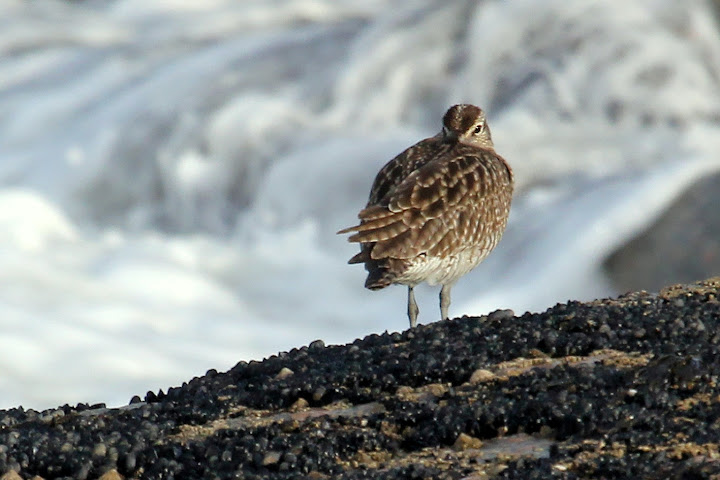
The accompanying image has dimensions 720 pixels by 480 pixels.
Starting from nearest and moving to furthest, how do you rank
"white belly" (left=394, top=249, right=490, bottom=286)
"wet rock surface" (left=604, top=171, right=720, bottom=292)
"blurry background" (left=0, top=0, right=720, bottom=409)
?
"white belly" (left=394, top=249, right=490, bottom=286) → "wet rock surface" (left=604, top=171, right=720, bottom=292) → "blurry background" (left=0, top=0, right=720, bottom=409)

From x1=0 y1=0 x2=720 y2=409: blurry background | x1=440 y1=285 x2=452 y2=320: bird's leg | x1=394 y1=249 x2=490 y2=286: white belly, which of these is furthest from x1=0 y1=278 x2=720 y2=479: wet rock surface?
x1=0 y1=0 x2=720 y2=409: blurry background

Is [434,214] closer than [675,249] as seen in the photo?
Yes

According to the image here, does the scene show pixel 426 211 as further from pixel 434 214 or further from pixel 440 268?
pixel 440 268

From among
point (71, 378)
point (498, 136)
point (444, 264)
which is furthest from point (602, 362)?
point (498, 136)

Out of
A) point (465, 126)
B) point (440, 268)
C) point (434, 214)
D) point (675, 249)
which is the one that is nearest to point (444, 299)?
point (440, 268)

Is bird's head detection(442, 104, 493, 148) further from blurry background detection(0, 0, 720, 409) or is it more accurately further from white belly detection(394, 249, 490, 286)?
blurry background detection(0, 0, 720, 409)
